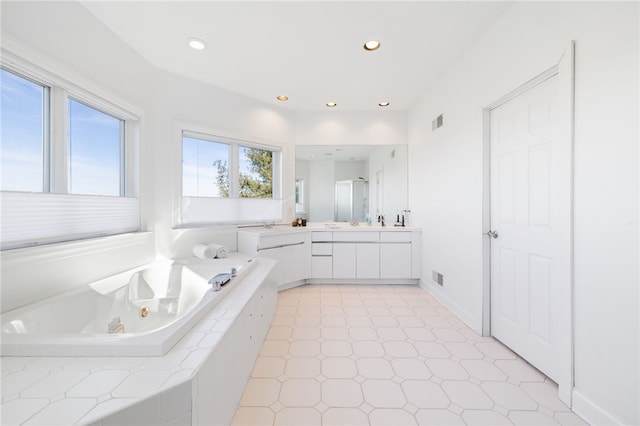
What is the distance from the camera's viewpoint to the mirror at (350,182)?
382 cm

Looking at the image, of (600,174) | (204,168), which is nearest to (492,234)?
(600,174)

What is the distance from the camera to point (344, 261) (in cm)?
344

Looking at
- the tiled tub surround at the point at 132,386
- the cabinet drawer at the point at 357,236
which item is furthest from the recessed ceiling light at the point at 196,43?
the cabinet drawer at the point at 357,236

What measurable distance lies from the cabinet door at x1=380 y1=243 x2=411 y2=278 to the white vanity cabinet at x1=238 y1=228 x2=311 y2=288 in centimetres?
102

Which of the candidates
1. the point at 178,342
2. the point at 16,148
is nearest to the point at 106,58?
the point at 16,148

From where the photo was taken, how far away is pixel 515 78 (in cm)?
174

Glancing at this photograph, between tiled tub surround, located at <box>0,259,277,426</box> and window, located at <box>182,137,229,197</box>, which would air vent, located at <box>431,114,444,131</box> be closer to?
window, located at <box>182,137,229,197</box>

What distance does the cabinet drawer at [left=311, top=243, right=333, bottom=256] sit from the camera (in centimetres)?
344

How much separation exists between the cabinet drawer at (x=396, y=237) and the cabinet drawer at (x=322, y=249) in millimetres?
724

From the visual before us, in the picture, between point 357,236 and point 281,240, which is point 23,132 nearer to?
point 281,240

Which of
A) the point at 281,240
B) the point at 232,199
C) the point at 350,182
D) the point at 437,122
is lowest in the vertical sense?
the point at 281,240

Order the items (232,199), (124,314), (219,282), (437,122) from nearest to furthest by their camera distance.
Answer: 1. (219,282)
2. (124,314)
3. (437,122)
4. (232,199)

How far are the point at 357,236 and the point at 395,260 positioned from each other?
603 millimetres

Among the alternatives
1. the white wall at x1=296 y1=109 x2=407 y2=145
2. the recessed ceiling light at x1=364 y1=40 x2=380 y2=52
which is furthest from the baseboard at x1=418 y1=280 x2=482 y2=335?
the recessed ceiling light at x1=364 y1=40 x2=380 y2=52
